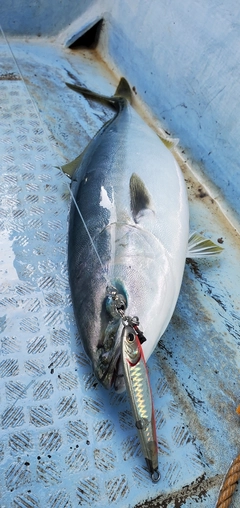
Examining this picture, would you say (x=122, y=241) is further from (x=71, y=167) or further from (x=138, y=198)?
(x=71, y=167)

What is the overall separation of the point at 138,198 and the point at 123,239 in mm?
251

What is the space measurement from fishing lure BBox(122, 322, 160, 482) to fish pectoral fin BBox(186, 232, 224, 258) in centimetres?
72

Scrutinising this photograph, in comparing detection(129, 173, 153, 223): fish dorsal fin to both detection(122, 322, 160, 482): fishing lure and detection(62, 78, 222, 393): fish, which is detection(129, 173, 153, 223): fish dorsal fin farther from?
detection(122, 322, 160, 482): fishing lure

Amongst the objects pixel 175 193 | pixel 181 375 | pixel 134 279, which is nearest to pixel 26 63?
pixel 175 193

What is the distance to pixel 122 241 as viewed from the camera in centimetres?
157

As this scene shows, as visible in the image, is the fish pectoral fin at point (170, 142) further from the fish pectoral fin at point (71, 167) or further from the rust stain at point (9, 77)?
the rust stain at point (9, 77)

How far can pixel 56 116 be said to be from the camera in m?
2.66

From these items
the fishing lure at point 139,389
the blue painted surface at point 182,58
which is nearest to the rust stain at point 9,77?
the blue painted surface at point 182,58

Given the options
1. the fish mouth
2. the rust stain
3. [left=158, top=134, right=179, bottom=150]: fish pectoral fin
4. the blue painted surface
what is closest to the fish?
the fish mouth

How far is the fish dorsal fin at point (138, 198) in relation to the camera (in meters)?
1.70

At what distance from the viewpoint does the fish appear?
1.40m

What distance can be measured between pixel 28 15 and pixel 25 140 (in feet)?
4.91

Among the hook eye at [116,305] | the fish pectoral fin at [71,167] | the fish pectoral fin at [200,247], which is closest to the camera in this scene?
the hook eye at [116,305]

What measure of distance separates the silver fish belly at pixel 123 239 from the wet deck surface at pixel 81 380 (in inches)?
6.8
